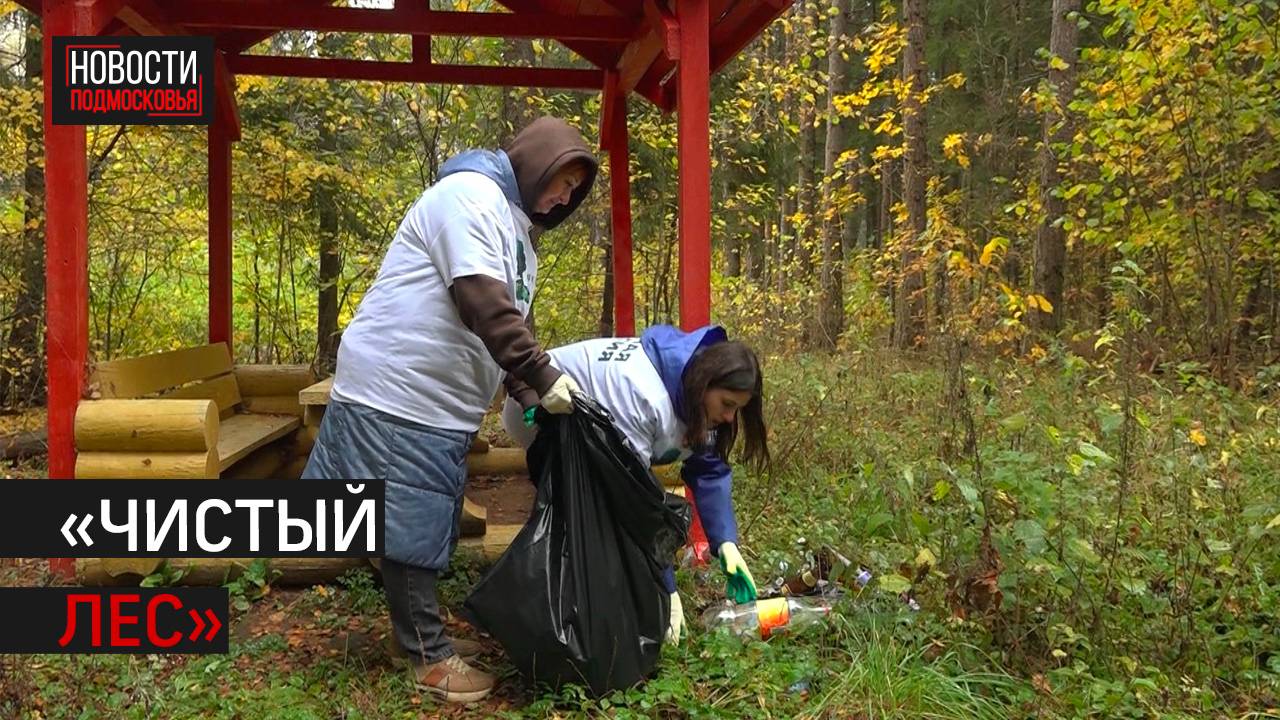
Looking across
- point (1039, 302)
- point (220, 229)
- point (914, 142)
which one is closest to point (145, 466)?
point (220, 229)

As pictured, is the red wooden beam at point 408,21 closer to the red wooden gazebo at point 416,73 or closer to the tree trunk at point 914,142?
the red wooden gazebo at point 416,73

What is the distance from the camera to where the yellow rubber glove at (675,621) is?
11.4ft

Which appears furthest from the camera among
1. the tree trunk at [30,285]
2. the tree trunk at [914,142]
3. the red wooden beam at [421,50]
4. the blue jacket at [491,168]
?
the tree trunk at [914,142]

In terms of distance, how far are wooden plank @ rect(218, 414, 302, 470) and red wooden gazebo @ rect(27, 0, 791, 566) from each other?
69 centimetres

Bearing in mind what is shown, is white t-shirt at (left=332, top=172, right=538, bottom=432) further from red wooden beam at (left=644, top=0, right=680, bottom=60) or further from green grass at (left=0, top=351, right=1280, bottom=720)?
red wooden beam at (left=644, top=0, right=680, bottom=60)

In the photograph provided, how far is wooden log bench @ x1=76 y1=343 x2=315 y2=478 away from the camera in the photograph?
4.12 metres

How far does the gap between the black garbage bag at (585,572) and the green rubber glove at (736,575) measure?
406mm

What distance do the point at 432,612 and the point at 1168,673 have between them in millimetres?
2407

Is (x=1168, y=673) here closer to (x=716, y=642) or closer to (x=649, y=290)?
(x=716, y=642)

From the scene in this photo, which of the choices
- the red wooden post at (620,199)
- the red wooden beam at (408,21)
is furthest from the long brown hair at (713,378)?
the red wooden post at (620,199)

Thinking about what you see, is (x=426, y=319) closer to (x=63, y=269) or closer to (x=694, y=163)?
(x=694, y=163)

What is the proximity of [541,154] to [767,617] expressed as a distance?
191 cm

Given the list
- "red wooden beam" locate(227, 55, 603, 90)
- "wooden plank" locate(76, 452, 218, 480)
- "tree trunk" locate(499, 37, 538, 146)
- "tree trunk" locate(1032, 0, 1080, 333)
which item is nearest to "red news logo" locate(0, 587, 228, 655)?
"wooden plank" locate(76, 452, 218, 480)

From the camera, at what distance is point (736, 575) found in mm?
3555
